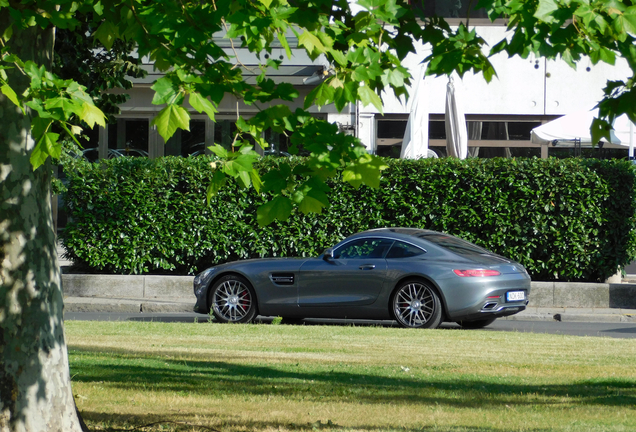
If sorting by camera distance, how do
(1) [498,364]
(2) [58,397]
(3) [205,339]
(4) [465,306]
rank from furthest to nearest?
(4) [465,306] < (3) [205,339] < (1) [498,364] < (2) [58,397]

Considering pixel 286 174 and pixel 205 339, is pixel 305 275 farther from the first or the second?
pixel 286 174

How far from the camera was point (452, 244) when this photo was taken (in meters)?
11.6

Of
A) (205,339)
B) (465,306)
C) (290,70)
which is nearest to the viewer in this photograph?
(205,339)

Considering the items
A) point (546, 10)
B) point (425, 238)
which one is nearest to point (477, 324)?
point (425, 238)

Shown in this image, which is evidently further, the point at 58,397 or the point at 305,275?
the point at 305,275

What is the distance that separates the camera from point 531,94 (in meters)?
21.4

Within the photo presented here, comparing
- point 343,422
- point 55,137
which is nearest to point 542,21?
point 55,137

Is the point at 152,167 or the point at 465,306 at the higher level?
the point at 152,167

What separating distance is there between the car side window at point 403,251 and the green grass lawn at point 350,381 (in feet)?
5.77

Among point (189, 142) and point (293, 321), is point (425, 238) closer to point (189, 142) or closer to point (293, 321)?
point (293, 321)

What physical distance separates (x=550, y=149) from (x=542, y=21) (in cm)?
2020

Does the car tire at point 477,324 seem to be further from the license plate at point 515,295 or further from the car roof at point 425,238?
the car roof at point 425,238

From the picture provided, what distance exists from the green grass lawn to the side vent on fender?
1.84 m

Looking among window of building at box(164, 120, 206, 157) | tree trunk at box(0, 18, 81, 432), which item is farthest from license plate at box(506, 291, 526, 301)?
window of building at box(164, 120, 206, 157)
